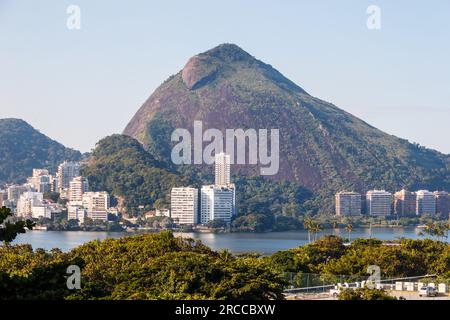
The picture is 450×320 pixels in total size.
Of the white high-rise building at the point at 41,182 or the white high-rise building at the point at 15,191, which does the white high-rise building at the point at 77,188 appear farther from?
the white high-rise building at the point at 15,191

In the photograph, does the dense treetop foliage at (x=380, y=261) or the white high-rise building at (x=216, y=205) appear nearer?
the dense treetop foliage at (x=380, y=261)

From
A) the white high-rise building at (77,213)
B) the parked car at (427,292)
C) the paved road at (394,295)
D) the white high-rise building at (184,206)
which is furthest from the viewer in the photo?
the white high-rise building at (184,206)

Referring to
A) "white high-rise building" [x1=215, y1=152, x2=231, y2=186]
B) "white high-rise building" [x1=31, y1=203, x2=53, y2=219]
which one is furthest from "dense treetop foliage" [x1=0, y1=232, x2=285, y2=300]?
"white high-rise building" [x1=215, y1=152, x2=231, y2=186]

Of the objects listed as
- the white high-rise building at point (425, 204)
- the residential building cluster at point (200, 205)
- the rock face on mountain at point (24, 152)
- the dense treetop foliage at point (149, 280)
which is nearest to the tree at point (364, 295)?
the dense treetop foliage at point (149, 280)

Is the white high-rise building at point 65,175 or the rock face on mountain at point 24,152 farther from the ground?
the rock face on mountain at point 24,152

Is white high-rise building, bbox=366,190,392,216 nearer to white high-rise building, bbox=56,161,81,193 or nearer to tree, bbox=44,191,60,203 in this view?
white high-rise building, bbox=56,161,81,193

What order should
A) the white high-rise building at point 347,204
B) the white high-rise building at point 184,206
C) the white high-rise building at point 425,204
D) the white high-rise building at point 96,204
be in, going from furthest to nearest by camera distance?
the white high-rise building at point 425,204
the white high-rise building at point 347,204
the white high-rise building at point 96,204
the white high-rise building at point 184,206
